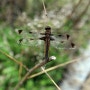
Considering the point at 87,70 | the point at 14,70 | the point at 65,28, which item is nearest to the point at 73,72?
the point at 87,70

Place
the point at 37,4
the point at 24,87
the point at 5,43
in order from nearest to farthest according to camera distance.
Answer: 1. the point at 24,87
2. the point at 5,43
3. the point at 37,4

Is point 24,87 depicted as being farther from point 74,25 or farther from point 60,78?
point 74,25

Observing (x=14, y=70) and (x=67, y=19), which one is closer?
(x=14, y=70)

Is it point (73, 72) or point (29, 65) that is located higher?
point (29, 65)

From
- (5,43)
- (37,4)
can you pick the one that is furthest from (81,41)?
(5,43)

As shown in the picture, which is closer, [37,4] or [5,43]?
[5,43]

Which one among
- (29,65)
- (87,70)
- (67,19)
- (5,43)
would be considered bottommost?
(87,70)

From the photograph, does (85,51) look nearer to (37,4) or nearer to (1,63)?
(37,4)

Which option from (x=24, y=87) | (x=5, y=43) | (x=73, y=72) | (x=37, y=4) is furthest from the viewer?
(x=37, y=4)

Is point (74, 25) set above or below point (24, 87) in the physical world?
above
